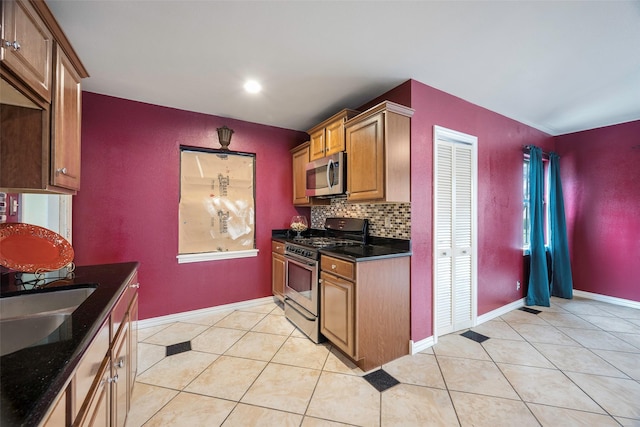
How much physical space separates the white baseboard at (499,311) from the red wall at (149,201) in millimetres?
2630

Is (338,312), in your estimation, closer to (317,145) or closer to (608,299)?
(317,145)

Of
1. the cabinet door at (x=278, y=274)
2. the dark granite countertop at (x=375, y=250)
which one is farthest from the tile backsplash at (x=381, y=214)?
the cabinet door at (x=278, y=274)

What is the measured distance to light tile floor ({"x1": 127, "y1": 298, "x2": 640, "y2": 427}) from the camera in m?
1.55

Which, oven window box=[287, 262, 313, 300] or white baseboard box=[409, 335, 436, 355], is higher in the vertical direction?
oven window box=[287, 262, 313, 300]

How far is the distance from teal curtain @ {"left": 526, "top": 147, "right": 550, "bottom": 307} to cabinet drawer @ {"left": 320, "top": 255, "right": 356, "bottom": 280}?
9.31 ft

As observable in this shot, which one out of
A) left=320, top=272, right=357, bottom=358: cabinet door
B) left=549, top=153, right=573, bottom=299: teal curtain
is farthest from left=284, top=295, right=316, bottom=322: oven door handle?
left=549, top=153, right=573, bottom=299: teal curtain

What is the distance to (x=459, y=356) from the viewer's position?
2.18 metres

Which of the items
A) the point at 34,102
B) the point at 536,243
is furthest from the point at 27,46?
the point at 536,243

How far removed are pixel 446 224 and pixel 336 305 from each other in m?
1.34

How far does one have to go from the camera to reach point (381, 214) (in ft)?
8.48

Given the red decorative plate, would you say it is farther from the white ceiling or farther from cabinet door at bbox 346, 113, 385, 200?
cabinet door at bbox 346, 113, 385, 200

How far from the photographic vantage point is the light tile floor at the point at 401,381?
155cm

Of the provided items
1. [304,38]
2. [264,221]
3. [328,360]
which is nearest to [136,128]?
[264,221]

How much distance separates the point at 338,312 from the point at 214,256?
1.79 metres
